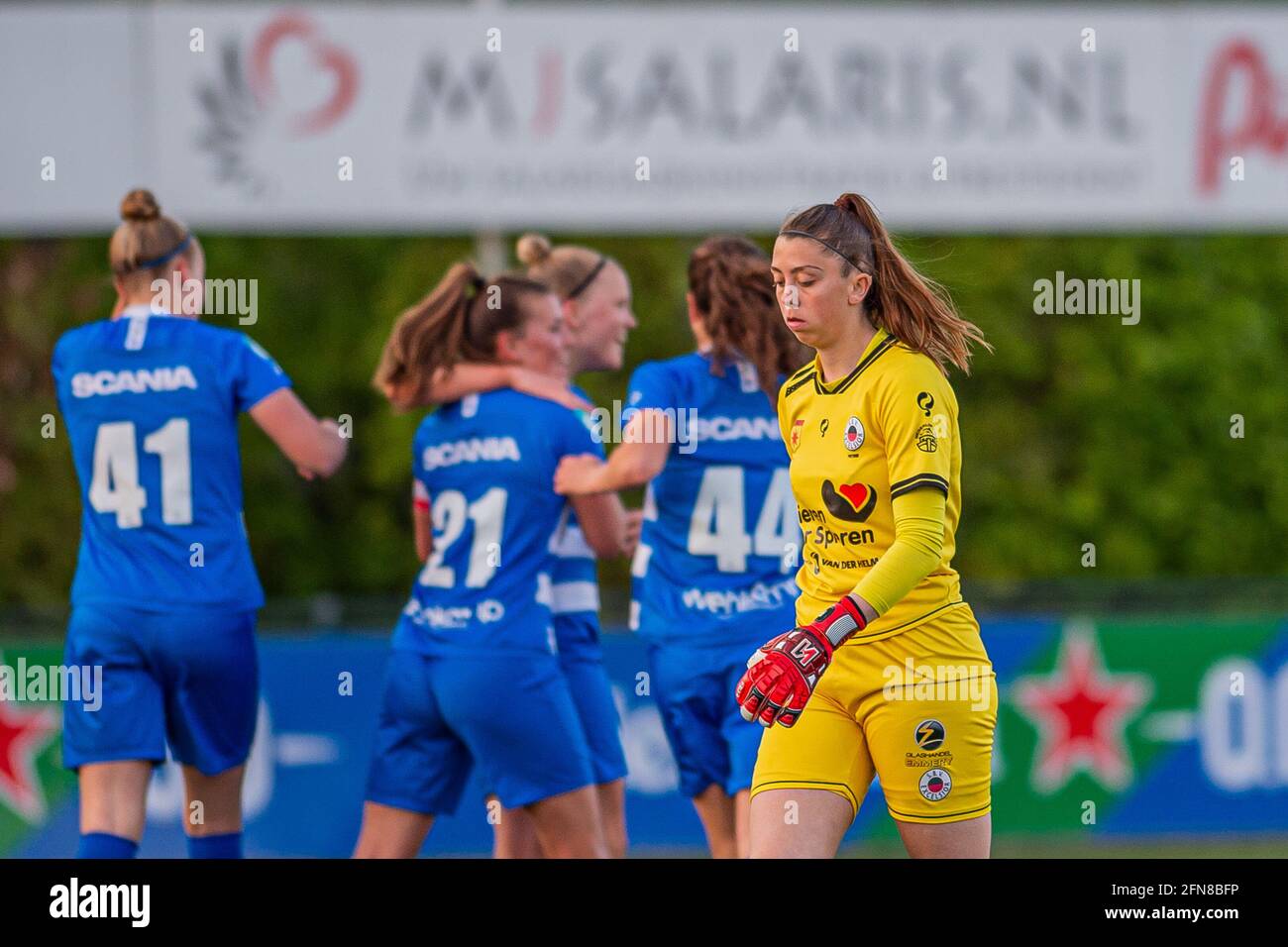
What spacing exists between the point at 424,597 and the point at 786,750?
5.67ft

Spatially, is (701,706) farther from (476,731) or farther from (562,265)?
(562,265)

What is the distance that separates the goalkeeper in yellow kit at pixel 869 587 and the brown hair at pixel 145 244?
2160 millimetres

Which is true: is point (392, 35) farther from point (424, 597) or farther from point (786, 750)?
point (786, 750)

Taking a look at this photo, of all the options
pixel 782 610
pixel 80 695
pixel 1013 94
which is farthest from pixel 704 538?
pixel 1013 94

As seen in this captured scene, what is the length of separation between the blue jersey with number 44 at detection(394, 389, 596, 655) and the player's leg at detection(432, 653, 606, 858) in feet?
0.26

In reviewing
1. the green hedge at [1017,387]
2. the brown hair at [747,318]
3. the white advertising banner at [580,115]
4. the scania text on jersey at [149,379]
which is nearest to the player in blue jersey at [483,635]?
the brown hair at [747,318]

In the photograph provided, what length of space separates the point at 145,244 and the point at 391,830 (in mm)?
2030

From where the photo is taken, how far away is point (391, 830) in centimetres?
570

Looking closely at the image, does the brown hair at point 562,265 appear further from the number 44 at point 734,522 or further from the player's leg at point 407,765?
the player's leg at point 407,765

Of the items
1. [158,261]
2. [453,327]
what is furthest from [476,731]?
[158,261]

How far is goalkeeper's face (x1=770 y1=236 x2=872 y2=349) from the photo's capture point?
14.5ft

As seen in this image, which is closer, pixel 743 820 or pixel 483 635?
pixel 743 820

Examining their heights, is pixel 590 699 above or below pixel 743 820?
above

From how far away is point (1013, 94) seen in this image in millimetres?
12180
